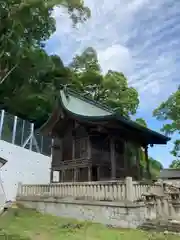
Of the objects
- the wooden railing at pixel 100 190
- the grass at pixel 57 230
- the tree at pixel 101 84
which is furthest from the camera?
the tree at pixel 101 84

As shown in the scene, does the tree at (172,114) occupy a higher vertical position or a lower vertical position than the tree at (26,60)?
lower

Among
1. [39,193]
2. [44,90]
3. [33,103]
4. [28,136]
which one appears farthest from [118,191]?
[44,90]

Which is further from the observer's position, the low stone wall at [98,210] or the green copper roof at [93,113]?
the green copper roof at [93,113]

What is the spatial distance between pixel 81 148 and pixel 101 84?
1462 centimetres

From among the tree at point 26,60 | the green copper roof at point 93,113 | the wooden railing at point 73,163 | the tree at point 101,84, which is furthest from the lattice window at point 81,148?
the tree at point 101,84

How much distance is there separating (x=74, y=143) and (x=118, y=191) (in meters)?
5.82

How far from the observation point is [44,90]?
74.7ft

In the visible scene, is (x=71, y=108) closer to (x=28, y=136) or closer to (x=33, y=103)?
(x=28, y=136)

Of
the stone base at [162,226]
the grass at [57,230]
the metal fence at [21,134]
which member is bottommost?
the grass at [57,230]

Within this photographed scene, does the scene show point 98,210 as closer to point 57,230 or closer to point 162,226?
point 57,230

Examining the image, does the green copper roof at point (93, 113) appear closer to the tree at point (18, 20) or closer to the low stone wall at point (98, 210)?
the low stone wall at point (98, 210)

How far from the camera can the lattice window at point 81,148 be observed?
1370cm

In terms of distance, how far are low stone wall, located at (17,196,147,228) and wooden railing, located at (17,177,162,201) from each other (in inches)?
10.7

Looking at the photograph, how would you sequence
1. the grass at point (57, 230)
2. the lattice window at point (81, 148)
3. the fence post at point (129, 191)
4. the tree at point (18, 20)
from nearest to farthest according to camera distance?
the grass at point (57, 230)
the fence post at point (129, 191)
the lattice window at point (81, 148)
the tree at point (18, 20)
